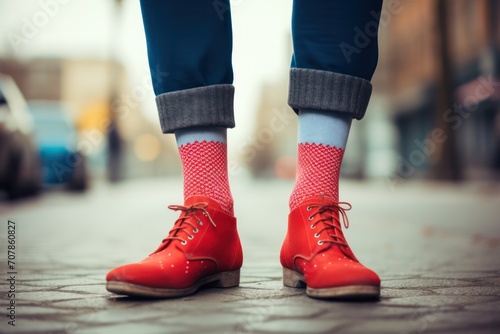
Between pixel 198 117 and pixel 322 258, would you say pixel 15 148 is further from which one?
pixel 322 258

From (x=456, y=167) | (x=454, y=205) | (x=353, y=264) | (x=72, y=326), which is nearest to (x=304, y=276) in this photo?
(x=353, y=264)

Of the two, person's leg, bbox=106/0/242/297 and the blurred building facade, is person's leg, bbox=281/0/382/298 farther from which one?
the blurred building facade

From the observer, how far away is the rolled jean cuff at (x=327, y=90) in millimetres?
2018

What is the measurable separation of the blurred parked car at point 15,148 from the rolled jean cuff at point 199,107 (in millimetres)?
5945

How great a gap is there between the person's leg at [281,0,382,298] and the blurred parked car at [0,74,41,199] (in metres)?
6.14

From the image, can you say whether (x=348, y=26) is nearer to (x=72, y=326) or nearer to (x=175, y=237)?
(x=175, y=237)

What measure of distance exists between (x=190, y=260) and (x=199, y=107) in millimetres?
468

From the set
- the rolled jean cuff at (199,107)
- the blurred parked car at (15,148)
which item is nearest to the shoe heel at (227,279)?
the rolled jean cuff at (199,107)

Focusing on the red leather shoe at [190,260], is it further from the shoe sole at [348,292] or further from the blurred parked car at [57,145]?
the blurred parked car at [57,145]

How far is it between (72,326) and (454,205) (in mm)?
6722

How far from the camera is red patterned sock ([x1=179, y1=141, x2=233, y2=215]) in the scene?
2.08 m

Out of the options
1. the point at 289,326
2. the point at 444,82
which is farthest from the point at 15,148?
the point at 444,82

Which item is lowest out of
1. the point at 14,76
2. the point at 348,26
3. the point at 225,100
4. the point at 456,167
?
the point at 456,167

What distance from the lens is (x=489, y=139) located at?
20.3 m
